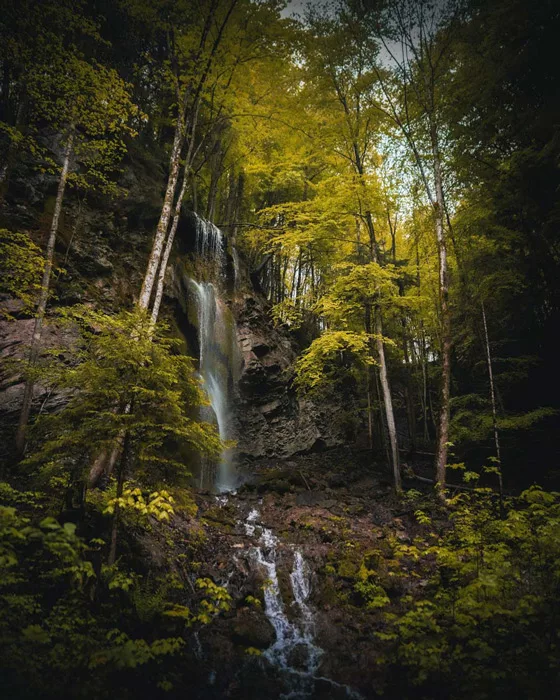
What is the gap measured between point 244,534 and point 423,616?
482 cm

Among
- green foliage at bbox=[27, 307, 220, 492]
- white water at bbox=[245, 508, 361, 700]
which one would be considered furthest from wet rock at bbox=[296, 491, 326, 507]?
green foliage at bbox=[27, 307, 220, 492]

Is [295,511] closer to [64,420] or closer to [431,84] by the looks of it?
[64,420]

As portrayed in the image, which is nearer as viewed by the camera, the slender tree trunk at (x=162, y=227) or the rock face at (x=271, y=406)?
the slender tree trunk at (x=162, y=227)

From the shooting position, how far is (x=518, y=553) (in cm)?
527

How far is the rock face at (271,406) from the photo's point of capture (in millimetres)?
15758

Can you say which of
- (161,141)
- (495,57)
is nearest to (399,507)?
(495,57)

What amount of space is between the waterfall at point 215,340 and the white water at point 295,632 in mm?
5542

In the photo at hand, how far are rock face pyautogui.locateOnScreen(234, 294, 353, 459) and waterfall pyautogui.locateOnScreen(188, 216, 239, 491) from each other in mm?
872

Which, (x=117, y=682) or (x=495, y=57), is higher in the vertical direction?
(x=495, y=57)

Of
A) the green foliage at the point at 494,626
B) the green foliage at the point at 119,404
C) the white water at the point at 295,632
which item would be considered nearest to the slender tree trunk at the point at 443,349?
the green foliage at the point at 494,626

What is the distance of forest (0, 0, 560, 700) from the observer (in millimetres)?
3998

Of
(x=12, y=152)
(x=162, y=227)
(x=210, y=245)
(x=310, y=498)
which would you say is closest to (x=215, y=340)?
(x=210, y=245)

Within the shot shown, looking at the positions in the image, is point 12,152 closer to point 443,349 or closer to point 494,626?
point 443,349

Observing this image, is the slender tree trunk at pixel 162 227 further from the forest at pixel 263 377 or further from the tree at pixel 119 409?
the tree at pixel 119 409
